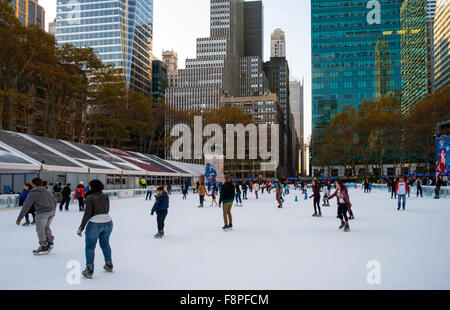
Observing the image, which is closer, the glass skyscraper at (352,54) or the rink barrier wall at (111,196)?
the rink barrier wall at (111,196)

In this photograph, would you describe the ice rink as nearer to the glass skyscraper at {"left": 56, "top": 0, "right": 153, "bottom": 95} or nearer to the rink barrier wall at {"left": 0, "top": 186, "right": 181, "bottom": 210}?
the rink barrier wall at {"left": 0, "top": 186, "right": 181, "bottom": 210}

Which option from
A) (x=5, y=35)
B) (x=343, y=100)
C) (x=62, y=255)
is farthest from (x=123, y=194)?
(x=343, y=100)

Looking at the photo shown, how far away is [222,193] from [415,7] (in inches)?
4361

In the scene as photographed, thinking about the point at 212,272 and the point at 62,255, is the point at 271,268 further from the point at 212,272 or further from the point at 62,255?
the point at 62,255

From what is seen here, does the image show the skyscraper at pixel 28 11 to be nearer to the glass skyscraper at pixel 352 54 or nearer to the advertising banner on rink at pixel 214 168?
the glass skyscraper at pixel 352 54

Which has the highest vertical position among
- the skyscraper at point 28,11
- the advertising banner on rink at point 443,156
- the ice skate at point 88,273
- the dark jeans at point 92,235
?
the skyscraper at point 28,11

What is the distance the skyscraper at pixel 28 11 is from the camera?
133600 millimetres

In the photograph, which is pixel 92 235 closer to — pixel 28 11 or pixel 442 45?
pixel 442 45

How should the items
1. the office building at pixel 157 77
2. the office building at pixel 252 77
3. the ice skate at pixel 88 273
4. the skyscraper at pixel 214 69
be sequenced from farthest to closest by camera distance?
the office building at pixel 252 77 → the office building at pixel 157 77 → the skyscraper at pixel 214 69 → the ice skate at pixel 88 273

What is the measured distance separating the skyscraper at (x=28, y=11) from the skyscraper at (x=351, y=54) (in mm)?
96080

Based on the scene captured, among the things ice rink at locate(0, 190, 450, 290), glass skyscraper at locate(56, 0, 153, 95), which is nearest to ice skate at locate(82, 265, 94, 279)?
ice rink at locate(0, 190, 450, 290)

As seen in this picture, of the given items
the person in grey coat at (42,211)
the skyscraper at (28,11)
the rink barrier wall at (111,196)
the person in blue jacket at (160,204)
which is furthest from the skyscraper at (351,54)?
the skyscraper at (28,11)

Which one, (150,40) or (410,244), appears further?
(150,40)

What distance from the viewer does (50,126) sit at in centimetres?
4262
